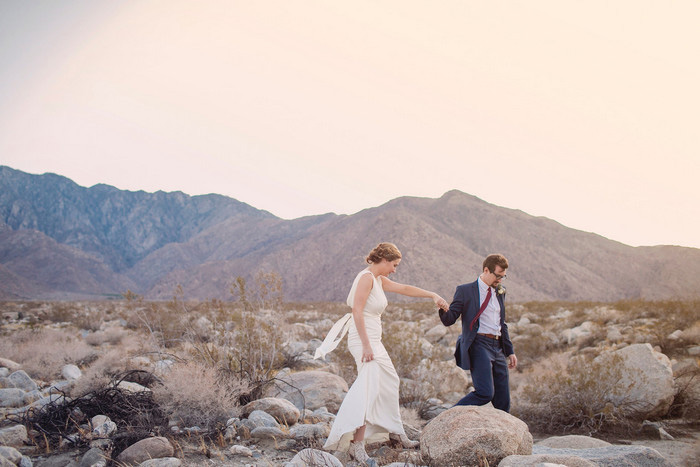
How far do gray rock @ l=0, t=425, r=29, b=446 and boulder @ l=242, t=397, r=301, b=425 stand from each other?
238 centimetres

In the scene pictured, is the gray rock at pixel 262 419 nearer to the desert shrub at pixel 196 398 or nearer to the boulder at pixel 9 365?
the desert shrub at pixel 196 398

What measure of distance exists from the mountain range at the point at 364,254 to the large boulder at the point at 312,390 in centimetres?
2742

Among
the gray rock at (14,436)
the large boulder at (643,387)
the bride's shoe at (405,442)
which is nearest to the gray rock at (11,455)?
the gray rock at (14,436)

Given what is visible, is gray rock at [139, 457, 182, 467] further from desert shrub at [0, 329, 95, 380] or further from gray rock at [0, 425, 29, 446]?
desert shrub at [0, 329, 95, 380]

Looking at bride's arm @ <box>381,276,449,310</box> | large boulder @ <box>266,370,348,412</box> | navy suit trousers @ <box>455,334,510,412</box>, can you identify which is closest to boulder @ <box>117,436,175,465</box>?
large boulder @ <box>266,370,348,412</box>

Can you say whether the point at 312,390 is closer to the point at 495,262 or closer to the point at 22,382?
the point at 495,262

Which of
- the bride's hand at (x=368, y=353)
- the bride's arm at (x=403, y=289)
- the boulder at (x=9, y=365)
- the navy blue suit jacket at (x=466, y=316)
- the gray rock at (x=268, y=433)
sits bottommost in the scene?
the boulder at (x=9, y=365)

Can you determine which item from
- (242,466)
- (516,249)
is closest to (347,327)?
(242,466)

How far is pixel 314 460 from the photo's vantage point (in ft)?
13.5

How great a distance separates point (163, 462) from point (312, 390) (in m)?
3.05

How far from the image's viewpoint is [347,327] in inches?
194

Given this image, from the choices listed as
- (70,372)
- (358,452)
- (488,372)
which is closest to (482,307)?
(488,372)

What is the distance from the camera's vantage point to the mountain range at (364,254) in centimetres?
5844

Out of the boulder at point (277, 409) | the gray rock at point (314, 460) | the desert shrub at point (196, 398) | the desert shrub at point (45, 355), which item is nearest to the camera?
the gray rock at point (314, 460)
